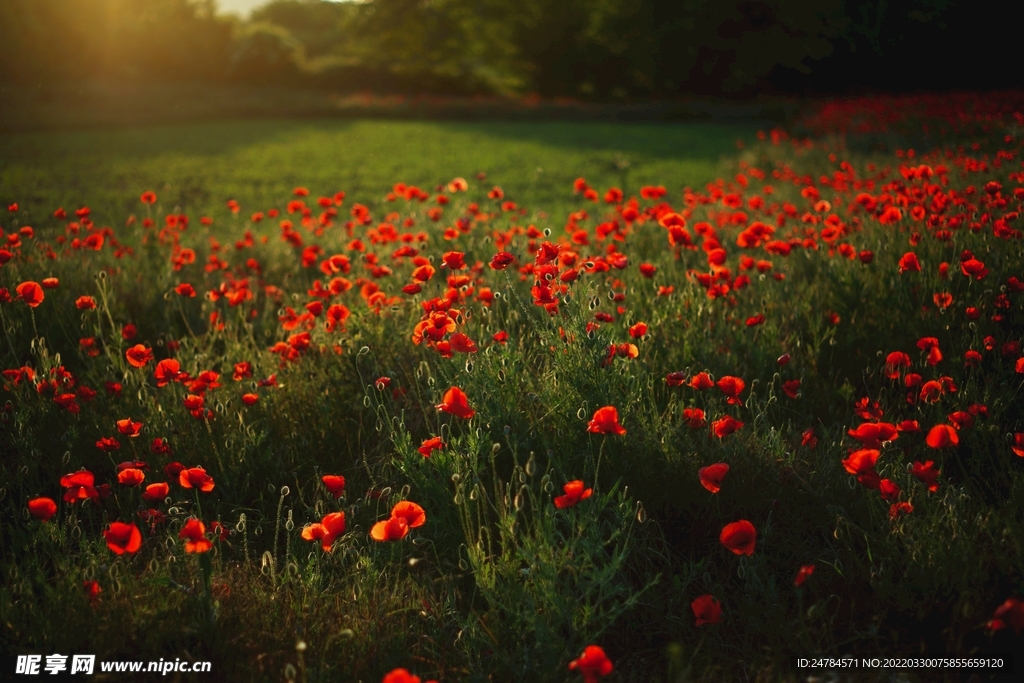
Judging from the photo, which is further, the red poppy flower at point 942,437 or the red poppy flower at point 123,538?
the red poppy flower at point 942,437

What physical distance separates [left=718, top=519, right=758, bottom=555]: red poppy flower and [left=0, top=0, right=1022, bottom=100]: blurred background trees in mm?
5847

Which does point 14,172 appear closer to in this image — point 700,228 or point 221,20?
point 700,228

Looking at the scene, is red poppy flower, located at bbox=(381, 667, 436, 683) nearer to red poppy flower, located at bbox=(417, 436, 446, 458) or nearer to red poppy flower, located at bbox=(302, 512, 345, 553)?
red poppy flower, located at bbox=(302, 512, 345, 553)

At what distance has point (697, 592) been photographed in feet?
6.99

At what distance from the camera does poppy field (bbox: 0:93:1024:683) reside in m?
1.83

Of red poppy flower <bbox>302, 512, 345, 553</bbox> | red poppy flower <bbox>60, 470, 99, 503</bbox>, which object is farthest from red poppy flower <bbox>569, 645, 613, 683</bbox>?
red poppy flower <bbox>60, 470, 99, 503</bbox>

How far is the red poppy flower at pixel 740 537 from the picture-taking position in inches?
66.7

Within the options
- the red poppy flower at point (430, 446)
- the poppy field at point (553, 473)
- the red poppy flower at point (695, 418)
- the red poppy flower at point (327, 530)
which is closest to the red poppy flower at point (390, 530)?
the poppy field at point (553, 473)

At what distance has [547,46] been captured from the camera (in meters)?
32.3

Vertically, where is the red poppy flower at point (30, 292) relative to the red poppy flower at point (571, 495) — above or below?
above

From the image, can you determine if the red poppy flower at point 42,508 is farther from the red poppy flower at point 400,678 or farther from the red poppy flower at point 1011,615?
the red poppy flower at point 1011,615

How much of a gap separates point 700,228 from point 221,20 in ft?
106

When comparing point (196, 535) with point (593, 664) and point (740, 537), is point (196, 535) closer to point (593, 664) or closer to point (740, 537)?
point (593, 664)

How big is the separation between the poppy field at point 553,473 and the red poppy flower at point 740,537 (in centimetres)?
1
